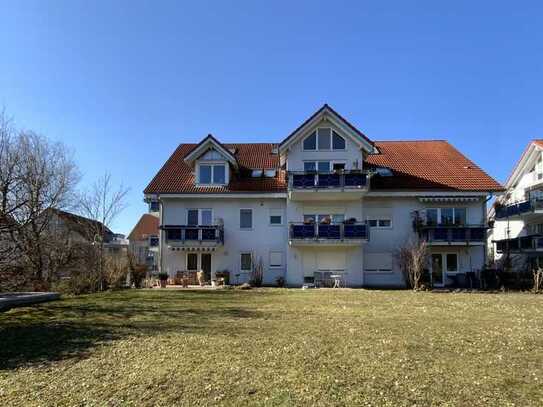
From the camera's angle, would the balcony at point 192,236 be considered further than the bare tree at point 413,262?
Yes

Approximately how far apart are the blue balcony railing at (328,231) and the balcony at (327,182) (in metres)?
2.12

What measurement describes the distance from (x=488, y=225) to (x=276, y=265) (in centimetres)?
1463

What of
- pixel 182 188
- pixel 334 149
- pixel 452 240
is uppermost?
pixel 334 149

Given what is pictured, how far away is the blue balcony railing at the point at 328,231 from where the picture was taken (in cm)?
2972

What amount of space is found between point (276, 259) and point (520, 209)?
19.9 m

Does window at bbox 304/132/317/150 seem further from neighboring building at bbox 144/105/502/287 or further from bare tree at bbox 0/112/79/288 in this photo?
bare tree at bbox 0/112/79/288

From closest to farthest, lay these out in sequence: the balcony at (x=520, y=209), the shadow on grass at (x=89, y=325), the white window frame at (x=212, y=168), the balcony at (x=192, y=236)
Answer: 1. the shadow on grass at (x=89, y=325)
2. the balcony at (x=192, y=236)
3. the white window frame at (x=212, y=168)
4. the balcony at (x=520, y=209)

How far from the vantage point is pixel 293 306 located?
17.4m

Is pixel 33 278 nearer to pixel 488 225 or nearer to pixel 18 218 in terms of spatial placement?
pixel 18 218

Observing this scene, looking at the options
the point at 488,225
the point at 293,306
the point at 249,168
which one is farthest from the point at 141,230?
the point at 293,306

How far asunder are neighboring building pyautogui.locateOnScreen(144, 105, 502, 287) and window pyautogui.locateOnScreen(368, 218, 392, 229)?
0.23 ft

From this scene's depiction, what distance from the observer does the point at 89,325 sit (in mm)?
12742

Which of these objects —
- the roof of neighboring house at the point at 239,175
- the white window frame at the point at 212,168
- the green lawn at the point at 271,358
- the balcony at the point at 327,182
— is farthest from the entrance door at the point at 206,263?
the green lawn at the point at 271,358

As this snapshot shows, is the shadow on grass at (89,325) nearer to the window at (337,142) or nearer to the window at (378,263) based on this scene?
the window at (378,263)
